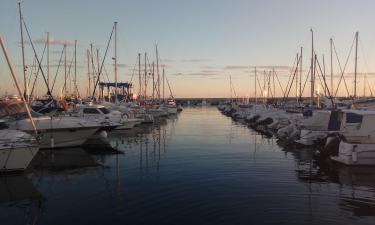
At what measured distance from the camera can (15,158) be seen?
19.0 metres

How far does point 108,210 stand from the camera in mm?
13055

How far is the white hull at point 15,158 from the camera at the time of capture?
18734 millimetres

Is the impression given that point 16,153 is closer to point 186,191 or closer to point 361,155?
point 186,191

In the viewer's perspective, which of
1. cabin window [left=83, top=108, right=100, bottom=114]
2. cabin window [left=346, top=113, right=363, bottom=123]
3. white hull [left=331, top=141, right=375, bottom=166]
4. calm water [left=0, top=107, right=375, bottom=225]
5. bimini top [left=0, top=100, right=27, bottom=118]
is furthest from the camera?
cabin window [left=83, top=108, right=100, bottom=114]

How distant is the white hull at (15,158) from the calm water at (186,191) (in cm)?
71

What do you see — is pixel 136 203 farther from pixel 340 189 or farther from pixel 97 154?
pixel 97 154

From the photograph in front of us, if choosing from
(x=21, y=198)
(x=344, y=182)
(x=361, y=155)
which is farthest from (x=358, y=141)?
(x=21, y=198)

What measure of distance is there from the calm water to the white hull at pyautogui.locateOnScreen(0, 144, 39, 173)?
0.71 m

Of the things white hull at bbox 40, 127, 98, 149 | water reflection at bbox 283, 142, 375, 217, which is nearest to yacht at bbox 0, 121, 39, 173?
white hull at bbox 40, 127, 98, 149

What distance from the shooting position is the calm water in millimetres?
12461

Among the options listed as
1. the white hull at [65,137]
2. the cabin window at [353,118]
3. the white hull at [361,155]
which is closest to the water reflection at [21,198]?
the white hull at [65,137]

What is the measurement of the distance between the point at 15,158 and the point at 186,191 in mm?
8528

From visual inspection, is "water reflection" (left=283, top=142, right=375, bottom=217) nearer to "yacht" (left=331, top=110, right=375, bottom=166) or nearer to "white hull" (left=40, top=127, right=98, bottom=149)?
"yacht" (left=331, top=110, right=375, bottom=166)

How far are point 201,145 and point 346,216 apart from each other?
57.5 ft
